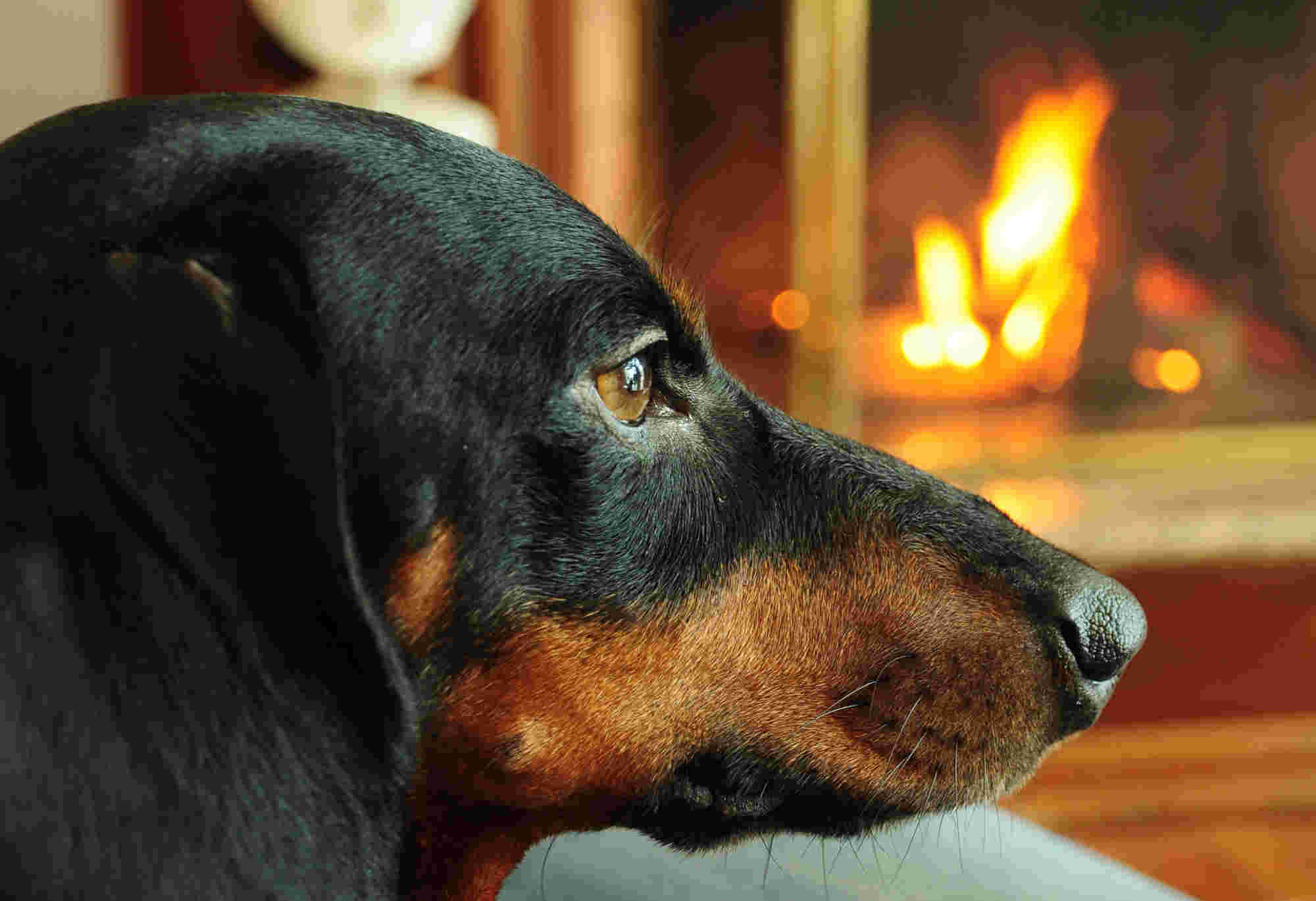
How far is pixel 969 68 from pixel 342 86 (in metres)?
1.33

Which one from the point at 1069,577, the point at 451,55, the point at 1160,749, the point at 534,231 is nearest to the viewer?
the point at 534,231

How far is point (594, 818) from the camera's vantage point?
867mm

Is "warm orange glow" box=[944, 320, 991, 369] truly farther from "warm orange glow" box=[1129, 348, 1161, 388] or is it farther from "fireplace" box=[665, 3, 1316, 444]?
"warm orange glow" box=[1129, 348, 1161, 388]

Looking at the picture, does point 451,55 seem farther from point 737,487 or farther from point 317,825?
point 317,825

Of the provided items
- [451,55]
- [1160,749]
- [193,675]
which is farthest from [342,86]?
[1160,749]

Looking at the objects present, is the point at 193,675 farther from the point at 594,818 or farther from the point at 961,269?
the point at 961,269

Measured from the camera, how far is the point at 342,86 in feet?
6.77

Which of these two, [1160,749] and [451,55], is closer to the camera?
[451,55]

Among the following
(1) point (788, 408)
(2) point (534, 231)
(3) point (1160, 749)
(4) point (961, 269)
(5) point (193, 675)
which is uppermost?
(2) point (534, 231)

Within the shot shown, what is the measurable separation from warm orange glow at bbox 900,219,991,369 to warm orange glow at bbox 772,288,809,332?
0.31 metres

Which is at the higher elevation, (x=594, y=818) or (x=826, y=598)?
(x=826, y=598)

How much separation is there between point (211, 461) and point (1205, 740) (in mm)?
2388

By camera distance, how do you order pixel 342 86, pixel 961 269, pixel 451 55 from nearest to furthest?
pixel 342 86 → pixel 451 55 → pixel 961 269

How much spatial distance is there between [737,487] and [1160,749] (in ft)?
6.38
